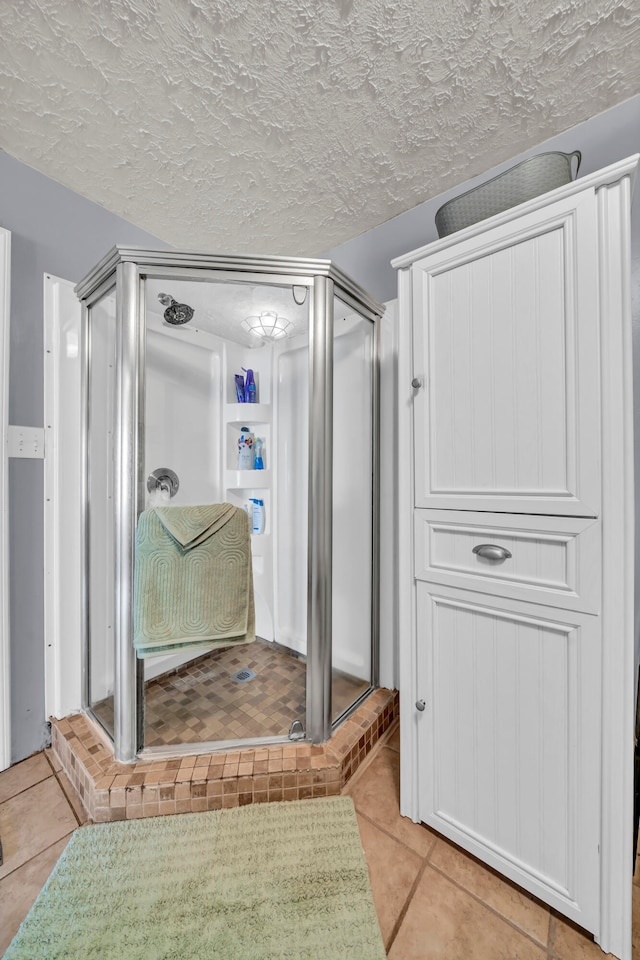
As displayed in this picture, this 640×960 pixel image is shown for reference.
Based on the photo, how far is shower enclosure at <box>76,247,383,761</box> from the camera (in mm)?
1168

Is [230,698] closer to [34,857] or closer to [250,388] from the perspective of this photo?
[34,857]

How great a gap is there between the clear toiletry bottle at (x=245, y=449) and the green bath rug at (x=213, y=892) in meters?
1.12

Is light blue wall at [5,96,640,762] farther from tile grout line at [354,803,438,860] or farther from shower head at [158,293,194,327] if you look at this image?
tile grout line at [354,803,438,860]

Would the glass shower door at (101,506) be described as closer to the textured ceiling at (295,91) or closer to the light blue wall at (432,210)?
the textured ceiling at (295,91)

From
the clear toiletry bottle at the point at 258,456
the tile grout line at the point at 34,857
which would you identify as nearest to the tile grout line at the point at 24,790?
the tile grout line at the point at 34,857

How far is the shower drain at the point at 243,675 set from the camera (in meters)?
1.48

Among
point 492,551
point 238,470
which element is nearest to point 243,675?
point 238,470

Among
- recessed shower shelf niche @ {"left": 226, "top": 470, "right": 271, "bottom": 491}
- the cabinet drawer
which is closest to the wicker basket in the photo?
the cabinet drawer

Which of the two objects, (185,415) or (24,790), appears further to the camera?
(185,415)

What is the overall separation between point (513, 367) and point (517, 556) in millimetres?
454

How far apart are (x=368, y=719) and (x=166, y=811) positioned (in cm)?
68

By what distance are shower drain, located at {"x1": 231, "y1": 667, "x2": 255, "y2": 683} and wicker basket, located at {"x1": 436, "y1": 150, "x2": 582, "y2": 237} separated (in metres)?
1.70

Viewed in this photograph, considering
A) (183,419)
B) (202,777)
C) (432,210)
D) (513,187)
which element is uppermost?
(432,210)

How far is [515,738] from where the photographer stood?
0.90m
